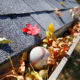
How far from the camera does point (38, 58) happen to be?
3.85ft

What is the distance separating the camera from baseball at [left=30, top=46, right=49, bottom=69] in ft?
3.85

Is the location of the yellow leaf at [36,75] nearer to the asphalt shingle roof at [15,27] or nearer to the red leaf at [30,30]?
the asphalt shingle roof at [15,27]

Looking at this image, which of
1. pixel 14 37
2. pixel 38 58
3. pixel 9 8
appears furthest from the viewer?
pixel 9 8

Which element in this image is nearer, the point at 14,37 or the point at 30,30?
the point at 14,37

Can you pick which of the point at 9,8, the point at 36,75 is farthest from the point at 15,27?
the point at 36,75

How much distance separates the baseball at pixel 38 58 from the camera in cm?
117

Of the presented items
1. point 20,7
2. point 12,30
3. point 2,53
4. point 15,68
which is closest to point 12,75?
point 15,68

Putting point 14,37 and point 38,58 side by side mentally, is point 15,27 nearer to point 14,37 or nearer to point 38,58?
point 14,37

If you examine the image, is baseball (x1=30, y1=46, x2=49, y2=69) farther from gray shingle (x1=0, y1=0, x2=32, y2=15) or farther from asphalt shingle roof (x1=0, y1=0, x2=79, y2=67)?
gray shingle (x1=0, y1=0, x2=32, y2=15)

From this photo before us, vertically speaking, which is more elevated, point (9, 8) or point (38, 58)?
point (9, 8)

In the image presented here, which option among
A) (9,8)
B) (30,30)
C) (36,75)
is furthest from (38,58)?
(9,8)

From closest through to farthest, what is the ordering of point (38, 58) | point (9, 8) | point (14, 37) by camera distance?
point (14, 37)
point (38, 58)
point (9, 8)

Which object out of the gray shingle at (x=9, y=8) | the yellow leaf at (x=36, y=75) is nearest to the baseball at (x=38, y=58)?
the yellow leaf at (x=36, y=75)

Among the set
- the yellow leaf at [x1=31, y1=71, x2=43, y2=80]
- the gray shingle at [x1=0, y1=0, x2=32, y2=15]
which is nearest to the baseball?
the yellow leaf at [x1=31, y1=71, x2=43, y2=80]
